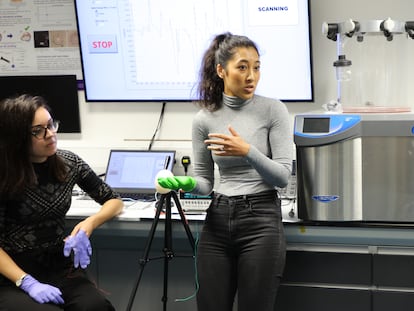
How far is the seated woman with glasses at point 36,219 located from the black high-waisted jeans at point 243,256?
42cm

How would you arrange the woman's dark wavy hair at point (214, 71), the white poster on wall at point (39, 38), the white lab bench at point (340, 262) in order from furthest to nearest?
the white poster on wall at point (39, 38)
the white lab bench at point (340, 262)
the woman's dark wavy hair at point (214, 71)

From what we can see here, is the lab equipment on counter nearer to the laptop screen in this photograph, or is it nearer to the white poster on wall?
the laptop screen

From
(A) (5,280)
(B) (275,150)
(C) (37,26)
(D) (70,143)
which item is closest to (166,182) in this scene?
(B) (275,150)

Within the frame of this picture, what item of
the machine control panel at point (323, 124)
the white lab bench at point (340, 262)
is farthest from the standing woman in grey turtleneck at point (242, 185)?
the white lab bench at point (340, 262)

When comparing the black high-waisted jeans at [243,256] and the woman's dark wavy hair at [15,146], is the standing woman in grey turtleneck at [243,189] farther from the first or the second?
the woman's dark wavy hair at [15,146]

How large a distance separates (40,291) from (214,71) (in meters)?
1.04

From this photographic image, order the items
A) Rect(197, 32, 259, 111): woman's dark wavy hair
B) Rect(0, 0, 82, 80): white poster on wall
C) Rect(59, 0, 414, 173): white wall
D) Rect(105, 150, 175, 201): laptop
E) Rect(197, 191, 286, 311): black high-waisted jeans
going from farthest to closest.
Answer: Rect(0, 0, 82, 80): white poster on wall
Rect(105, 150, 175, 201): laptop
Rect(59, 0, 414, 173): white wall
Rect(197, 32, 259, 111): woman's dark wavy hair
Rect(197, 191, 286, 311): black high-waisted jeans

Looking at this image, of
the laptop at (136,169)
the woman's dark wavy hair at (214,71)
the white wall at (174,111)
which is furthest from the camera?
the laptop at (136,169)

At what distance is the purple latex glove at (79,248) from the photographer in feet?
7.16

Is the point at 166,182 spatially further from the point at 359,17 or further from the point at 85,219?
the point at 359,17

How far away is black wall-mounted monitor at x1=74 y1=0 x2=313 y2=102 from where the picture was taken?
111 inches

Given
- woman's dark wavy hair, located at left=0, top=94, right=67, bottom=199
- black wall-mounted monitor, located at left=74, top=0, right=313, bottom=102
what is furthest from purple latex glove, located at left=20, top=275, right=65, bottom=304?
black wall-mounted monitor, located at left=74, top=0, right=313, bottom=102

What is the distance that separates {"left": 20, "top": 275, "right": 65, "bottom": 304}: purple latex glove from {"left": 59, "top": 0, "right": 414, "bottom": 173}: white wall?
1.19 meters

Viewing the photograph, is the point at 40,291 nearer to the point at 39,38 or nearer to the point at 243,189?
the point at 243,189
